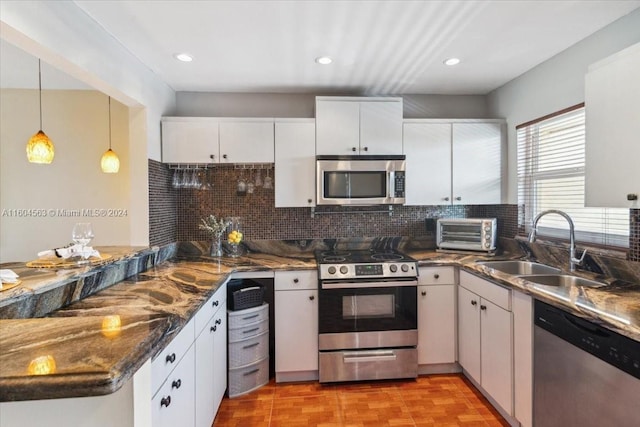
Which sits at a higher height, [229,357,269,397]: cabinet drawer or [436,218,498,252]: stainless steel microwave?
[436,218,498,252]: stainless steel microwave

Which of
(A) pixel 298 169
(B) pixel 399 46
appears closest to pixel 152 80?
(A) pixel 298 169

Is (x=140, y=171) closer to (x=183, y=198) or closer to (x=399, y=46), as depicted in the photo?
(x=183, y=198)

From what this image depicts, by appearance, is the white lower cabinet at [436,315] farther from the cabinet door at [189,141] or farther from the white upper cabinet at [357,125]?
the cabinet door at [189,141]

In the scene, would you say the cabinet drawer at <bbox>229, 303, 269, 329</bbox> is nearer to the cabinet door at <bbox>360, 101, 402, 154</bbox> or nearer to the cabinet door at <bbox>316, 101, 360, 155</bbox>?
the cabinet door at <bbox>316, 101, 360, 155</bbox>

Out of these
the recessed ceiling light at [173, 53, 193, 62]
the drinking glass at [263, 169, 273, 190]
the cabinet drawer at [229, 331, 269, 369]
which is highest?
the recessed ceiling light at [173, 53, 193, 62]

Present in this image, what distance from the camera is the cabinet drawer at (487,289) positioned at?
208 centimetres

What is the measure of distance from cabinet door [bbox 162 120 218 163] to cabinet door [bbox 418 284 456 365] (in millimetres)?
2118

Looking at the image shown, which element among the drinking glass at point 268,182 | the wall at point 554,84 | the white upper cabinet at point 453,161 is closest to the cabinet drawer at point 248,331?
the drinking glass at point 268,182

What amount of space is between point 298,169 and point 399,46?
125cm

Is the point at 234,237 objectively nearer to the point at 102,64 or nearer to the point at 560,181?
the point at 102,64

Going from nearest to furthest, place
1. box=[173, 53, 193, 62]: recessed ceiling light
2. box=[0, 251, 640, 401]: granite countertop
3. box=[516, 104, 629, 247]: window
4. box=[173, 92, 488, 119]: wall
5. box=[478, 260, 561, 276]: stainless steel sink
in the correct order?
box=[0, 251, 640, 401]: granite countertop
box=[516, 104, 629, 247]: window
box=[173, 53, 193, 62]: recessed ceiling light
box=[478, 260, 561, 276]: stainless steel sink
box=[173, 92, 488, 119]: wall

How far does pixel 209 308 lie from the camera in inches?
79.2

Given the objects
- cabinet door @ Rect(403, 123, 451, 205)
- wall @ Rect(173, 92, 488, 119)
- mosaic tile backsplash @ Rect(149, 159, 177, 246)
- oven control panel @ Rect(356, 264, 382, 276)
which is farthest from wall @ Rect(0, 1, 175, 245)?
cabinet door @ Rect(403, 123, 451, 205)

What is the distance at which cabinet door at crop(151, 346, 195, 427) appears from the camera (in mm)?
1295
